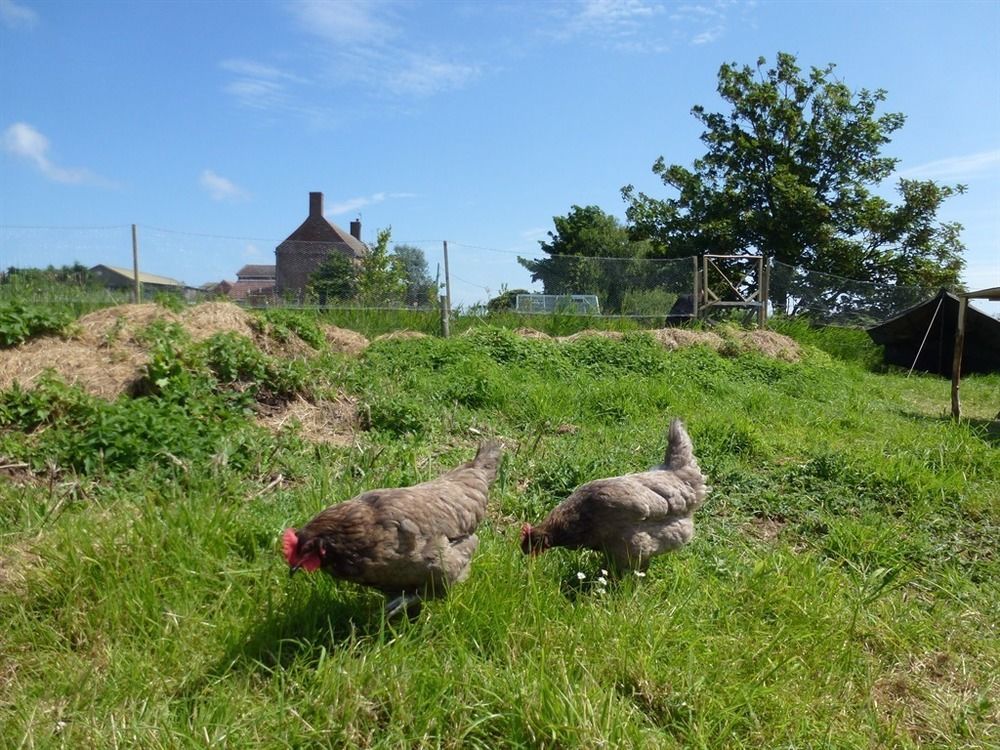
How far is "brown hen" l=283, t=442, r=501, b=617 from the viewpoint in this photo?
2.73 m

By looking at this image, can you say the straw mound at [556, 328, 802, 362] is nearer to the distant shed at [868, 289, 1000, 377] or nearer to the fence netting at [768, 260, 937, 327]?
the distant shed at [868, 289, 1000, 377]

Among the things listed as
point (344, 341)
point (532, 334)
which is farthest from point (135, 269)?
point (532, 334)

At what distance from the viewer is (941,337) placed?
14.0m

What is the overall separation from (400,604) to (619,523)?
1.23 metres

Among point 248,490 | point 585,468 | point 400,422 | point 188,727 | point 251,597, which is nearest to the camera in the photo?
point 188,727

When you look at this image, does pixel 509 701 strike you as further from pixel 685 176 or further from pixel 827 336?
pixel 685 176

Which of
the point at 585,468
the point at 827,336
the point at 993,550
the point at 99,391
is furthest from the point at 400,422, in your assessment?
the point at 827,336

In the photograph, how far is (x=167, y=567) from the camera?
3182mm

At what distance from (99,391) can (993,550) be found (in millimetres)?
6600

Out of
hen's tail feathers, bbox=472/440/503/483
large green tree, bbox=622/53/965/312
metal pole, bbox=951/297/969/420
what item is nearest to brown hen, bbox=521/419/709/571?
hen's tail feathers, bbox=472/440/503/483

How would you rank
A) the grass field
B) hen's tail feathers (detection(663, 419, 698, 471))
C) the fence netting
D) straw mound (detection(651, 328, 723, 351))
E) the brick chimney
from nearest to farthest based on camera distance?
the grass field, hen's tail feathers (detection(663, 419, 698, 471)), straw mound (detection(651, 328, 723, 351)), the fence netting, the brick chimney

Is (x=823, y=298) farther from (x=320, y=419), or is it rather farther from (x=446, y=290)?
(x=320, y=419)

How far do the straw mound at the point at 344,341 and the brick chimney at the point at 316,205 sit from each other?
38.1 m

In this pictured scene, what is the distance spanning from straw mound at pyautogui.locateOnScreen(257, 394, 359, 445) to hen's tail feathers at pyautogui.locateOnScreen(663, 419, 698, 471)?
105 inches
